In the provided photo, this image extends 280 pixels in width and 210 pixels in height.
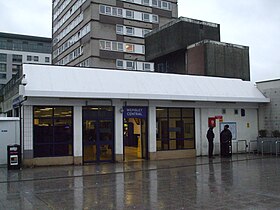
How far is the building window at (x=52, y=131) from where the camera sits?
1664cm

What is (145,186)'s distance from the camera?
1152 centimetres

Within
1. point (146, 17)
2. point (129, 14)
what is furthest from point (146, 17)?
point (129, 14)

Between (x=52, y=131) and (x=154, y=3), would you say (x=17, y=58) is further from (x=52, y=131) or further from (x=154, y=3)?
(x=52, y=131)

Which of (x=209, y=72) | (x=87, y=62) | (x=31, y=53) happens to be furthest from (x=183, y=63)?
(x=31, y=53)

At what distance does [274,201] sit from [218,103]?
41.7ft

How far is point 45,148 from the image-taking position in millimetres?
16766

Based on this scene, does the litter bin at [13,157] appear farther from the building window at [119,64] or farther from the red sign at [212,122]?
the building window at [119,64]

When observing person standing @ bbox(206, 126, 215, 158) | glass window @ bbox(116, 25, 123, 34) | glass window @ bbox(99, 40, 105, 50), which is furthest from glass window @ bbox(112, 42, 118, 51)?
person standing @ bbox(206, 126, 215, 158)

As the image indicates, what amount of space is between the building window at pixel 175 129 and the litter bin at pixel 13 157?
727 centimetres

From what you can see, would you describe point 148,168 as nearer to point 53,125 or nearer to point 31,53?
point 53,125

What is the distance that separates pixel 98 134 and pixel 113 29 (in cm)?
3768

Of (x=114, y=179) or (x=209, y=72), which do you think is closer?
(x=114, y=179)

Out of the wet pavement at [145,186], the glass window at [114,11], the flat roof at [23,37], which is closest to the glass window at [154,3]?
the glass window at [114,11]

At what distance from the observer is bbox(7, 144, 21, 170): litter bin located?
15469mm
